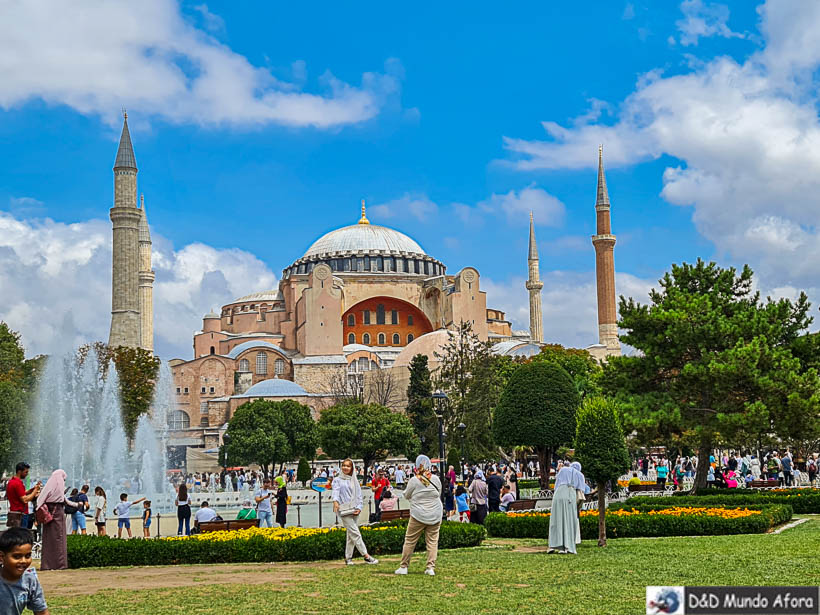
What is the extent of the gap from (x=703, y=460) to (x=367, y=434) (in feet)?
56.1

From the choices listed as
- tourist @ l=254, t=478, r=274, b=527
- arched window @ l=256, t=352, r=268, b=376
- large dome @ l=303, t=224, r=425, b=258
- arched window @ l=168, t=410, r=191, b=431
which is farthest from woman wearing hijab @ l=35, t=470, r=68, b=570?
large dome @ l=303, t=224, r=425, b=258

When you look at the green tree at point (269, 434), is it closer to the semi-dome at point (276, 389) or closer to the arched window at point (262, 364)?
the semi-dome at point (276, 389)

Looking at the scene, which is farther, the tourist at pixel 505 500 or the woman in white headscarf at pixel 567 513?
the tourist at pixel 505 500

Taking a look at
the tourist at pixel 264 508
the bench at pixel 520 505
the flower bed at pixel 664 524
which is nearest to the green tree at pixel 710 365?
the bench at pixel 520 505

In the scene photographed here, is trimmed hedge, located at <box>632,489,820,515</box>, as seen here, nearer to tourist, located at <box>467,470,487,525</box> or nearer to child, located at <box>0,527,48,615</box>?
tourist, located at <box>467,470,487,525</box>

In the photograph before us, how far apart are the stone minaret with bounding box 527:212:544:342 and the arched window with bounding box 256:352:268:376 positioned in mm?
17079

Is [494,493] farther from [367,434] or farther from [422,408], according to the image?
[422,408]

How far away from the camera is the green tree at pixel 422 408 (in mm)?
35562

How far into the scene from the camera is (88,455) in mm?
28016

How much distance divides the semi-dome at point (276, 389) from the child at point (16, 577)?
40.2 metres

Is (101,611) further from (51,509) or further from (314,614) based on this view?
(51,509)

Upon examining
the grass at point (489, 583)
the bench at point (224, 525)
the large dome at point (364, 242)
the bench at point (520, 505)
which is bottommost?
the bench at point (520, 505)

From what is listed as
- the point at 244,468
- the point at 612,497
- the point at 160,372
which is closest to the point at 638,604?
the point at 612,497

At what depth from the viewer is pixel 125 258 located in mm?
39969
